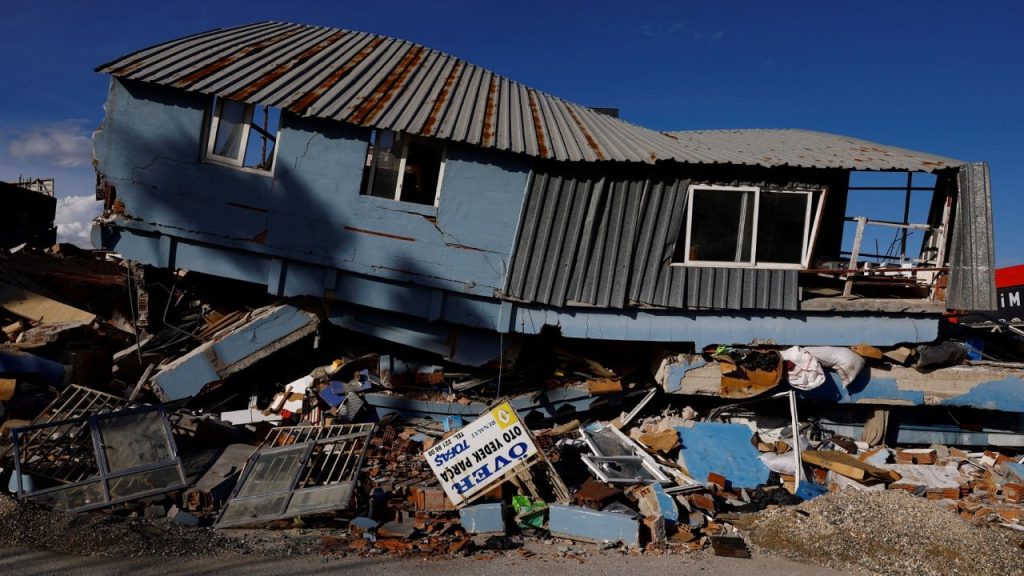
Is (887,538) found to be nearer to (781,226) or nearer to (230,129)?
(781,226)

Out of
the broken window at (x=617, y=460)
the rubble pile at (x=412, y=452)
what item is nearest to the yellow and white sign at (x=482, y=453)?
the rubble pile at (x=412, y=452)

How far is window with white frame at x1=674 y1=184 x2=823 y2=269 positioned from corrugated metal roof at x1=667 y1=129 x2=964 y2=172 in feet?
1.54

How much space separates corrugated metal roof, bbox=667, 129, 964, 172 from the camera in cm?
862

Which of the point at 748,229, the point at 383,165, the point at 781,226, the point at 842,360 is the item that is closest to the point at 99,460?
the point at 383,165

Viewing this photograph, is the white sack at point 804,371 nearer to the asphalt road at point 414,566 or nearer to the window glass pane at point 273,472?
the asphalt road at point 414,566

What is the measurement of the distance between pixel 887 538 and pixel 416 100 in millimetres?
7895

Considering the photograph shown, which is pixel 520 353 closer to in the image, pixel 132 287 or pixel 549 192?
pixel 549 192


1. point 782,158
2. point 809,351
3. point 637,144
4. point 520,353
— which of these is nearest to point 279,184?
point 520,353

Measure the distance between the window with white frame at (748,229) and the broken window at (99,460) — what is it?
6850mm

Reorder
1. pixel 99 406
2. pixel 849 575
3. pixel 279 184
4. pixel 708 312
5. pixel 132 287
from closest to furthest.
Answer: pixel 849 575, pixel 99 406, pixel 279 184, pixel 708 312, pixel 132 287

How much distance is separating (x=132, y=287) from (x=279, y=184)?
3.54 metres

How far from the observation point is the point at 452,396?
9.34 metres

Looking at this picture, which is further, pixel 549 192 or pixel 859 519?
pixel 549 192

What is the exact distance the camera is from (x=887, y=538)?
617cm
